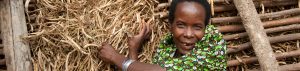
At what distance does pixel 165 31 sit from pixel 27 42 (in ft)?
2.81

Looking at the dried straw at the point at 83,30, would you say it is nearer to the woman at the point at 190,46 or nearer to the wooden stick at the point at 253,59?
the woman at the point at 190,46

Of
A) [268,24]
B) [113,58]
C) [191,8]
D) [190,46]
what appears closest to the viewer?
[191,8]

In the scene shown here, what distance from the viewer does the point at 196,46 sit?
2.13 metres

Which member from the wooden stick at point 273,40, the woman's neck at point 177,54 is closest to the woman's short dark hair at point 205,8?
the woman's neck at point 177,54

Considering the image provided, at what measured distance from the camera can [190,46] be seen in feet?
7.02

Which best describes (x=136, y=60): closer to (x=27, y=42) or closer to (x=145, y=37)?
(x=145, y=37)

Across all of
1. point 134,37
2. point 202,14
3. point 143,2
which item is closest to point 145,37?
point 134,37

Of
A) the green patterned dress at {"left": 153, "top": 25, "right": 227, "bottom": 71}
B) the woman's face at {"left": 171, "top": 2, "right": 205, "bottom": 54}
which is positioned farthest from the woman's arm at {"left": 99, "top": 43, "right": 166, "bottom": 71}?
the woman's face at {"left": 171, "top": 2, "right": 205, "bottom": 54}

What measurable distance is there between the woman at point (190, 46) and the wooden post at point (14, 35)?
480 millimetres

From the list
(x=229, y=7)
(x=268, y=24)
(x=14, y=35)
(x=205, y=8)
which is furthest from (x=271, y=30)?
(x=14, y=35)

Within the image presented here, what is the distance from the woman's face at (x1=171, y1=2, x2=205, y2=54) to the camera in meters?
2.04

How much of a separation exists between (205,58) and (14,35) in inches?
44.2

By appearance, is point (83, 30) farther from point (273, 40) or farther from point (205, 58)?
point (273, 40)

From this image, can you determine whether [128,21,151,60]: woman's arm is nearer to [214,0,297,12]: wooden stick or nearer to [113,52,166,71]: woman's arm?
[113,52,166,71]: woman's arm
